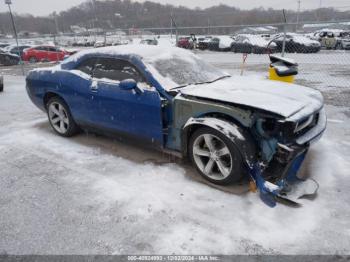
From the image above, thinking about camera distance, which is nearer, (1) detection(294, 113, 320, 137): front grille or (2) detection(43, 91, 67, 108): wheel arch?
(1) detection(294, 113, 320, 137): front grille

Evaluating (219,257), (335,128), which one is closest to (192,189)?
(219,257)

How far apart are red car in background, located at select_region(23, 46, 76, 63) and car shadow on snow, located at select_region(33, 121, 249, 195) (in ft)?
50.6

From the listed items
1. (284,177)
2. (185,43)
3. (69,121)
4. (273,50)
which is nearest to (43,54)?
(185,43)

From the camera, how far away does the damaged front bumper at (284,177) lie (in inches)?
116

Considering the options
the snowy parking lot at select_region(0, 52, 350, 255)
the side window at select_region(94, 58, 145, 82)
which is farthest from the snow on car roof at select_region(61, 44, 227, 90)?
the snowy parking lot at select_region(0, 52, 350, 255)

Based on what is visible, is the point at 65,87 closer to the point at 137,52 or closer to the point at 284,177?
the point at 137,52

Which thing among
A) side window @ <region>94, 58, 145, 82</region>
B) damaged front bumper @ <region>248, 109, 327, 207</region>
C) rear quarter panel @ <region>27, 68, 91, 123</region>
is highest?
side window @ <region>94, 58, 145, 82</region>

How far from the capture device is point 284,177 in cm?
306

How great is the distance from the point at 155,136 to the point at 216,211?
1.26 metres

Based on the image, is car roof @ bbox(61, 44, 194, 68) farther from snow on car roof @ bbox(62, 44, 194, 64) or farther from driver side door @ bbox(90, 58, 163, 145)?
driver side door @ bbox(90, 58, 163, 145)

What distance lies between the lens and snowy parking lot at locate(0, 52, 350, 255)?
8.27ft

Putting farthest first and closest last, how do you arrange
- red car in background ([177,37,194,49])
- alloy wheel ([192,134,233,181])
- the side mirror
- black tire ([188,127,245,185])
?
red car in background ([177,37,194,49]), the side mirror, alloy wheel ([192,134,233,181]), black tire ([188,127,245,185])

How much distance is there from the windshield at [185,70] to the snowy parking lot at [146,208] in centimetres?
108

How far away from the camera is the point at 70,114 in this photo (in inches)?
189
